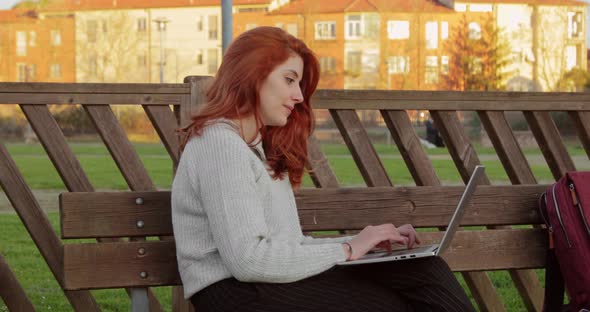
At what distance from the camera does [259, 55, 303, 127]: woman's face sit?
282 centimetres

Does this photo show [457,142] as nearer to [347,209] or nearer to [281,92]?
[347,209]

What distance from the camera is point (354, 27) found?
208ft

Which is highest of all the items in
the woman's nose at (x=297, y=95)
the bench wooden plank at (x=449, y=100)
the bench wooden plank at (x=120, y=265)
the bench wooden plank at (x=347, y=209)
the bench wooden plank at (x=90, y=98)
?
the woman's nose at (x=297, y=95)

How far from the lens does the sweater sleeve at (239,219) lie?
2.58 metres

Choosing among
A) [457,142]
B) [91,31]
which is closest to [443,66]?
[91,31]

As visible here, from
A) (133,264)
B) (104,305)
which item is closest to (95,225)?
(133,264)

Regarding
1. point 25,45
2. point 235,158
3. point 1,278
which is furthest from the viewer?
point 25,45

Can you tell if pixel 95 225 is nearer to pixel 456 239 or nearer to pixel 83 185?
pixel 83 185

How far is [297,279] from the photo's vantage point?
2.69m

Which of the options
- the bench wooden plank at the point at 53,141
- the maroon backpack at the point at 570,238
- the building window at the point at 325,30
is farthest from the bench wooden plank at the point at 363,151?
the building window at the point at 325,30

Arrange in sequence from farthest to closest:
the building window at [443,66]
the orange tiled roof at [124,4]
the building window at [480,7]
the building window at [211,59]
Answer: the building window at [211,59]
the orange tiled roof at [124,4]
the building window at [480,7]
the building window at [443,66]

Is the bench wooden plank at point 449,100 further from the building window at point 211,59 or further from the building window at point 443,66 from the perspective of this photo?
the building window at point 211,59

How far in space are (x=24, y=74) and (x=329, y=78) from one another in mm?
18649

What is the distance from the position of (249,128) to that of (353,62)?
5634 centimetres
